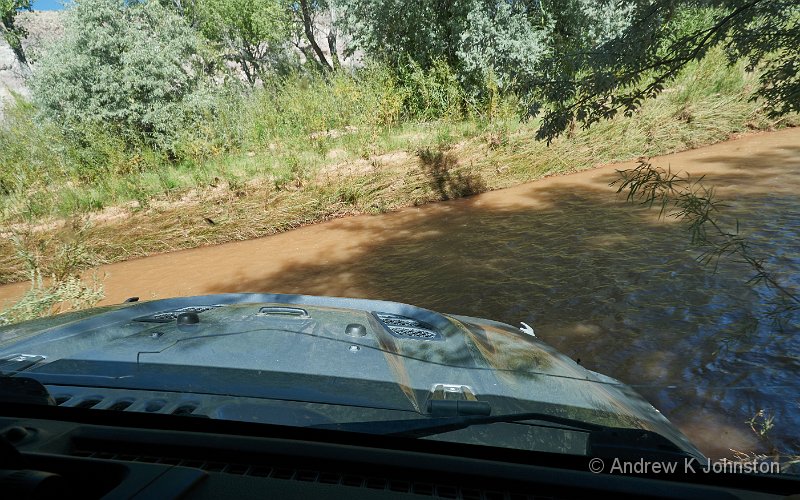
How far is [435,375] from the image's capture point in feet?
6.70

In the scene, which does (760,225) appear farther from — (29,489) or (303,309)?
(29,489)

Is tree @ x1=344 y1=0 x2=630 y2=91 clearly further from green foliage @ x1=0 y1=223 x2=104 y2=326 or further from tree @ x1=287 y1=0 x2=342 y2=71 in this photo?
green foliage @ x1=0 y1=223 x2=104 y2=326

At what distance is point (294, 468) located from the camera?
4.18 ft

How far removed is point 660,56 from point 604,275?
2815mm

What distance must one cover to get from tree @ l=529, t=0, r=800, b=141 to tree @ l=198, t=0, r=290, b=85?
20.6 m

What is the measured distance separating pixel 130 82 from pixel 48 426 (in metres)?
13.1

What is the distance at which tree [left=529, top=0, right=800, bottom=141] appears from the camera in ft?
12.5

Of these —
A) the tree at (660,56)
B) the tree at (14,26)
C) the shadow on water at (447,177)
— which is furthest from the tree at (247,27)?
the tree at (660,56)

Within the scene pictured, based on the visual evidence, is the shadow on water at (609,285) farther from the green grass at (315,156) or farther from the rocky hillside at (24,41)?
the rocky hillside at (24,41)

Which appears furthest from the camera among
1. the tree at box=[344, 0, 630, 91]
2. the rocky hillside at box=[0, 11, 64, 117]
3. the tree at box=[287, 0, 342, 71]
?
the rocky hillside at box=[0, 11, 64, 117]

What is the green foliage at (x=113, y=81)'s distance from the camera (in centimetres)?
1234

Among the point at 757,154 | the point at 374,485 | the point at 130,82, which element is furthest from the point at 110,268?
the point at 757,154

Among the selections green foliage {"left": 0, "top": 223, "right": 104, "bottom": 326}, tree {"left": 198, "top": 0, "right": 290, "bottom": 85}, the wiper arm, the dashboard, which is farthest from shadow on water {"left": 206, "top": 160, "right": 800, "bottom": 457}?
tree {"left": 198, "top": 0, "right": 290, "bottom": 85}

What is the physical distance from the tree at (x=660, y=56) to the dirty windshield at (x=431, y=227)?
3cm
